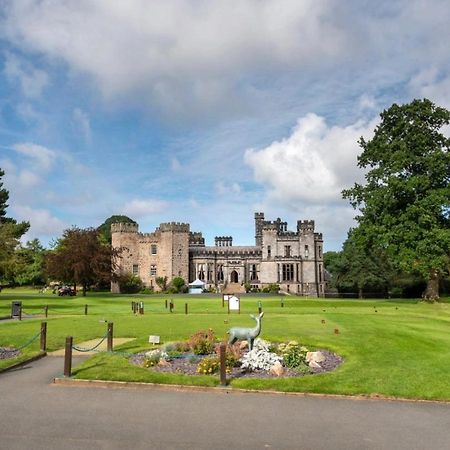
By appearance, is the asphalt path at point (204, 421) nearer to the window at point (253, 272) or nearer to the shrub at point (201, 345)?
the shrub at point (201, 345)

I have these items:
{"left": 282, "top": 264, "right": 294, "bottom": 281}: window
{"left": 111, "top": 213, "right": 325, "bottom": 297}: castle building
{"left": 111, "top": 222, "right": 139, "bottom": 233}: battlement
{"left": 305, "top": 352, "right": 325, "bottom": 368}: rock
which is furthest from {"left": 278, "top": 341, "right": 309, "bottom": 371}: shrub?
{"left": 111, "top": 222, "right": 139, "bottom": 233}: battlement

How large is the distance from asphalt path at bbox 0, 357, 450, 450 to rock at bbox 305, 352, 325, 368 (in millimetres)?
2666

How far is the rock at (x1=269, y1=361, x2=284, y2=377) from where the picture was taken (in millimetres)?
13412

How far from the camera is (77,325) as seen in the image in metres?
24.6

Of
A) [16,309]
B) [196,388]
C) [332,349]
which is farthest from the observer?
[16,309]

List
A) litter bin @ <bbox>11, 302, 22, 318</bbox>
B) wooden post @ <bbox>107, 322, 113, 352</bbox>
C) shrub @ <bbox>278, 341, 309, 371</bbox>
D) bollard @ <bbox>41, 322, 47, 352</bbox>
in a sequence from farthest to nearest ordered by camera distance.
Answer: litter bin @ <bbox>11, 302, 22, 318</bbox>
bollard @ <bbox>41, 322, 47, 352</bbox>
wooden post @ <bbox>107, 322, 113, 352</bbox>
shrub @ <bbox>278, 341, 309, 371</bbox>

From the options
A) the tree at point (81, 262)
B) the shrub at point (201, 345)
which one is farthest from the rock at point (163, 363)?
the tree at point (81, 262)

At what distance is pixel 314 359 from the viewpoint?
1461 cm

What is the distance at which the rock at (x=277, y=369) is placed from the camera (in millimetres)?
13412

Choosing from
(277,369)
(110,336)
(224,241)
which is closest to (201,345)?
(110,336)

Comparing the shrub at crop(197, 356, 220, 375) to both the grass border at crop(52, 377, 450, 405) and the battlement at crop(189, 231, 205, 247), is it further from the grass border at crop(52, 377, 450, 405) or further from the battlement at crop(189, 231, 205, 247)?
the battlement at crop(189, 231, 205, 247)

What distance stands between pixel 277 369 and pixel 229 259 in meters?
76.1

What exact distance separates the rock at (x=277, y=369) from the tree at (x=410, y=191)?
2670 centimetres

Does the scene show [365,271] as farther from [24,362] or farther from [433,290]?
[24,362]
